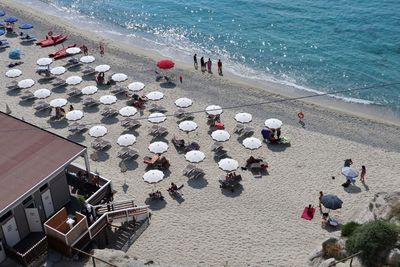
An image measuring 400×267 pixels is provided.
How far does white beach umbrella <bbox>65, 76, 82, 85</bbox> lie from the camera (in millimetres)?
38938

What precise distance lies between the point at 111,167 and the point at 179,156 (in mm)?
4027

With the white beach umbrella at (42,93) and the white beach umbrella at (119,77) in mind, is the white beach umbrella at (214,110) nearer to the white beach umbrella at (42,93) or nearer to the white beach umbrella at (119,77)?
the white beach umbrella at (119,77)

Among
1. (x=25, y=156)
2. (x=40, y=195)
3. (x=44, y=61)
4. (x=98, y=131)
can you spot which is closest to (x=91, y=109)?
(x=98, y=131)

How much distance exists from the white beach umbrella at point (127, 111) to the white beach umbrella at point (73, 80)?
5.40m

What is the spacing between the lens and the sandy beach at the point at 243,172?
1017 inches

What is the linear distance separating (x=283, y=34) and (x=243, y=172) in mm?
26059

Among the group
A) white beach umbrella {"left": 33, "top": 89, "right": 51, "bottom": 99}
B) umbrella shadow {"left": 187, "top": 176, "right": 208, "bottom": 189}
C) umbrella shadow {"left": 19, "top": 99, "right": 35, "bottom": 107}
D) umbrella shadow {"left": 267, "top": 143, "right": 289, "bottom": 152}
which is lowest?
umbrella shadow {"left": 187, "top": 176, "right": 208, "bottom": 189}

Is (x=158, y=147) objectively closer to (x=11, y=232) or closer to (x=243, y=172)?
(x=243, y=172)

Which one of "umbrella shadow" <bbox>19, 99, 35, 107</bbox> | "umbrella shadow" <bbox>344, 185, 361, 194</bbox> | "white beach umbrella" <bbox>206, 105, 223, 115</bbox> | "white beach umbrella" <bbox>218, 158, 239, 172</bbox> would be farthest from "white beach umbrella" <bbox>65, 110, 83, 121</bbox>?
"umbrella shadow" <bbox>344, 185, 361, 194</bbox>

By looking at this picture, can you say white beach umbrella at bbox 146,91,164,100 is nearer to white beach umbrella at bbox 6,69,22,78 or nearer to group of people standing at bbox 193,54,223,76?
group of people standing at bbox 193,54,223,76

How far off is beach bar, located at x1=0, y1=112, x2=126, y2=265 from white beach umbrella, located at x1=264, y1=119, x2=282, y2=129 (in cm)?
1092

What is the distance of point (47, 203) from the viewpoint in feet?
83.4

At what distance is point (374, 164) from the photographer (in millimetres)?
32219

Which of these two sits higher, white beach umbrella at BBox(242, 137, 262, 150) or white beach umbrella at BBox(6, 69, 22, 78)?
white beach umbrella at BBox(242, 137, 262, 150)
